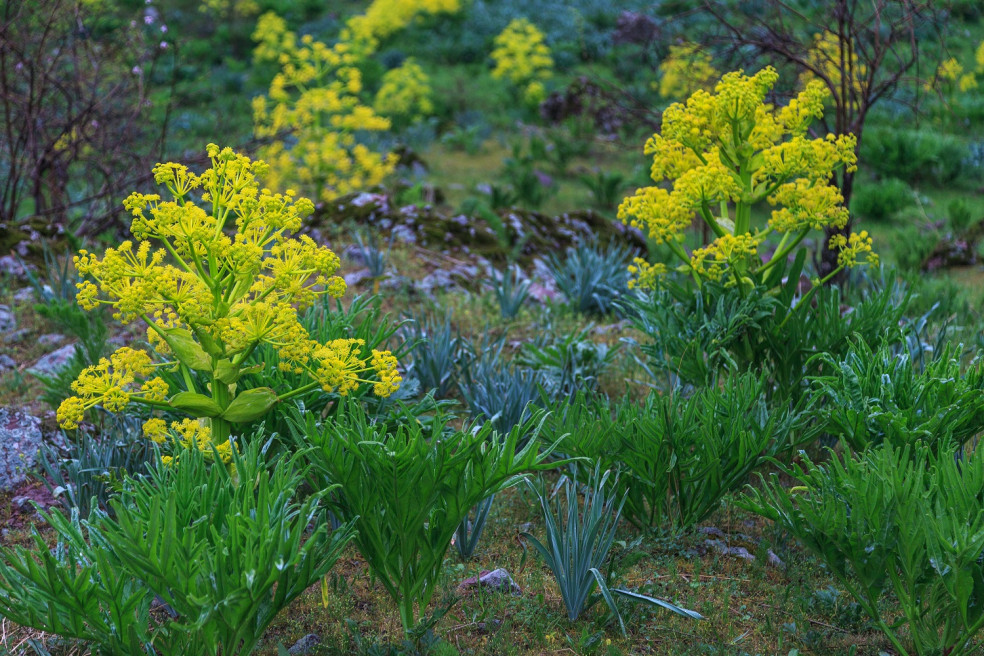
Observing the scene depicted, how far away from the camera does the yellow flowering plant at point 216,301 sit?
2443mm

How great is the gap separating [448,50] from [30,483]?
17.2 meters

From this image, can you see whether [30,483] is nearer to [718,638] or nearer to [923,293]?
[718,638]

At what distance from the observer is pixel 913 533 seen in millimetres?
2145

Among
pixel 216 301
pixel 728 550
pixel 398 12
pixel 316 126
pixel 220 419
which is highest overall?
pixel 398 12

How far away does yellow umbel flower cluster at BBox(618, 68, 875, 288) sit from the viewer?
330cm

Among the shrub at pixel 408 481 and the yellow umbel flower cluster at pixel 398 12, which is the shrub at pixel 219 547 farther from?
the yellow umbel flower cluster at pixel 398 12

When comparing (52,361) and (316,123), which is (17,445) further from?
(316,123)

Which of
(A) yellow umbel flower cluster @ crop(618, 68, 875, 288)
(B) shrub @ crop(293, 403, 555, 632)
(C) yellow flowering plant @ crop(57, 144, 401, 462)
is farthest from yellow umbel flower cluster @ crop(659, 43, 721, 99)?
(B) shrub @ crop(293, 403, 555, 632)

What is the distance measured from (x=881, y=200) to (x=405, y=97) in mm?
7134

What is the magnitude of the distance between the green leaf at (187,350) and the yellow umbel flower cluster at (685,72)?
20.1 feet

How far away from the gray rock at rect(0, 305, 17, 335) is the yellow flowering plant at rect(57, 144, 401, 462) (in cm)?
273

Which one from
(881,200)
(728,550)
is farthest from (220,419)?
(881,200)

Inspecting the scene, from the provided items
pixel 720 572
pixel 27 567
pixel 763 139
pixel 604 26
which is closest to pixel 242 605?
pixel 27 567

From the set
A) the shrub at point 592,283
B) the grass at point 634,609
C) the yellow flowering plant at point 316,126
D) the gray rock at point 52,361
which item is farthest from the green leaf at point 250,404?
the yellow flowering plant at point 316,126
